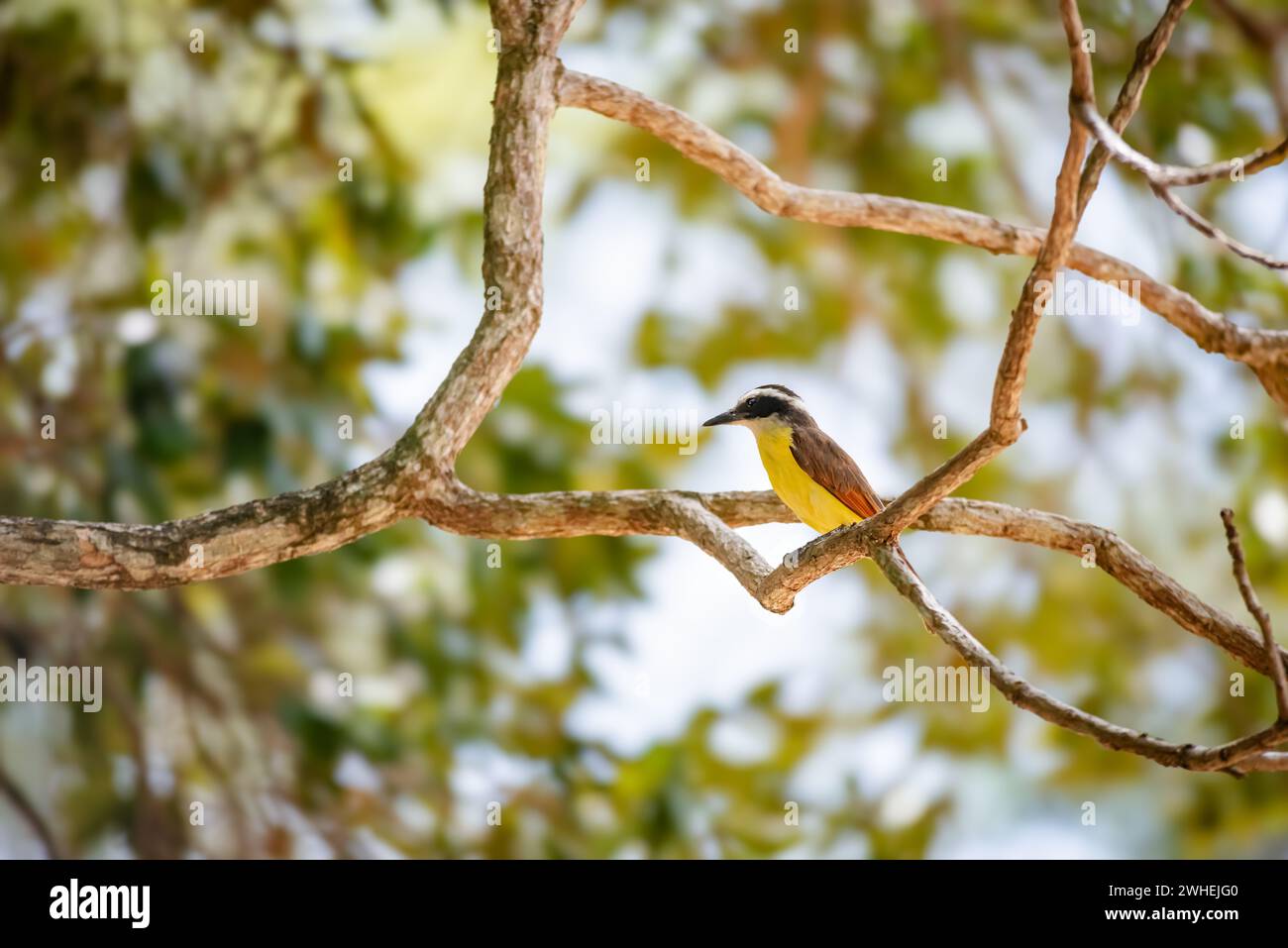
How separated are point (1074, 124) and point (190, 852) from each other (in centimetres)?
612

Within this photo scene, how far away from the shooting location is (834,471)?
13.5 ft

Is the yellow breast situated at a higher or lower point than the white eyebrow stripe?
lower

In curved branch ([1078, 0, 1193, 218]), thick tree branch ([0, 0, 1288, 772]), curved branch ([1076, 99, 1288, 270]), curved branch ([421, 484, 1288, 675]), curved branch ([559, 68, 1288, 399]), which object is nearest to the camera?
curved branch ([1076, 99, 1288, 270])

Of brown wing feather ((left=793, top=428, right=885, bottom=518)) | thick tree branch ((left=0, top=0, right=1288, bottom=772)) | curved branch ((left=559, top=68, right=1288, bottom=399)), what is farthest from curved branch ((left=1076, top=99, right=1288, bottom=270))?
brown wing feather ((left=793, top=428, right=885, bottom=518))

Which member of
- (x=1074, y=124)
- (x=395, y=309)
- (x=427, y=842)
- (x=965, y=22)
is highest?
(x=965, y=22)

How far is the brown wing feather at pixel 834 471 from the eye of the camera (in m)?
4.10

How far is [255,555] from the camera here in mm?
3211

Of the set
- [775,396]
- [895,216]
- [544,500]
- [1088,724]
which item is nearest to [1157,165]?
[1088,724]

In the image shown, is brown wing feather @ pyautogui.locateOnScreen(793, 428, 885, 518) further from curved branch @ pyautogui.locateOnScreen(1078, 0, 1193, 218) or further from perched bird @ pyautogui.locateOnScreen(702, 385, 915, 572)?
curved branch @ pyautogui.locateOnScreen(1078, 0, 1193, 218)

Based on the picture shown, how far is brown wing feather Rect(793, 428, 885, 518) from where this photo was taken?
4.10m

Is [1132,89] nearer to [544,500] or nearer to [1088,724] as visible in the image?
[1088,724]

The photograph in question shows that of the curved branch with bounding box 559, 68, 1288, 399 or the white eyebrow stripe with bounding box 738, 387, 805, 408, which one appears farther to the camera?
the white eyebrow stripe with bounding box 738, 387, 805, 408

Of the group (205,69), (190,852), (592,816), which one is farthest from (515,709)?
(205,69)

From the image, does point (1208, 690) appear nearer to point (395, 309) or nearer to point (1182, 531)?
point (1182, 531)
